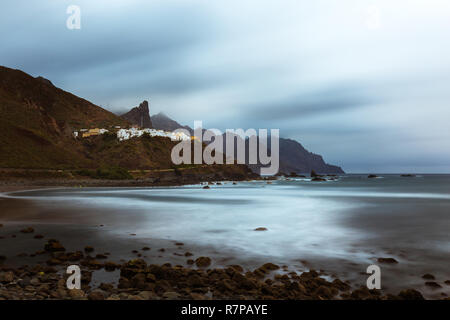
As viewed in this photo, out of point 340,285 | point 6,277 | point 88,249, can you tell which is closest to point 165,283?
point 6,277

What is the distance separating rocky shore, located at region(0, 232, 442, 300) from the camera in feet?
21.7

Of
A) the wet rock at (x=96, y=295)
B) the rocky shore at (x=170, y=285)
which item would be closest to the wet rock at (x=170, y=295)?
the rocky shore at (x=170, y=285)

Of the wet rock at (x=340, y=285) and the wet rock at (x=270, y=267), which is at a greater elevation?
the wet rock at (x=340, y=285)

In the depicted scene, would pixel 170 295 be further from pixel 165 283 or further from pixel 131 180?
pixel 131 180

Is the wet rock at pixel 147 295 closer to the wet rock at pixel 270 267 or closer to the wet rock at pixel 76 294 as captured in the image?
the wet rock at pixel 76 294

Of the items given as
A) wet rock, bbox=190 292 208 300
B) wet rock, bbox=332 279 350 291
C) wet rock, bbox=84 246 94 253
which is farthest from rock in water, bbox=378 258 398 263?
wet rock, bbox=84 246 94 253

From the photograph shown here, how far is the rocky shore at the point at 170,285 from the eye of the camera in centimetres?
660

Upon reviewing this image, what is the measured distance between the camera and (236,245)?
12.9 meters

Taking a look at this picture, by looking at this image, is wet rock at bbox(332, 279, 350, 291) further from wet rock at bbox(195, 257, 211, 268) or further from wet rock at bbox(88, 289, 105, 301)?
wet rock at bbox(88, 289, 105, 301)

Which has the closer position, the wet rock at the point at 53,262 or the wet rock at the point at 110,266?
the wet rock at the point at 110,266

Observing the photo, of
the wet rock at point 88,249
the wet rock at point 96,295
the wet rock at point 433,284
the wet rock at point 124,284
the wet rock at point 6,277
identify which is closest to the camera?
the wet rock at point 96,295

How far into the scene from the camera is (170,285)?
7305mm
